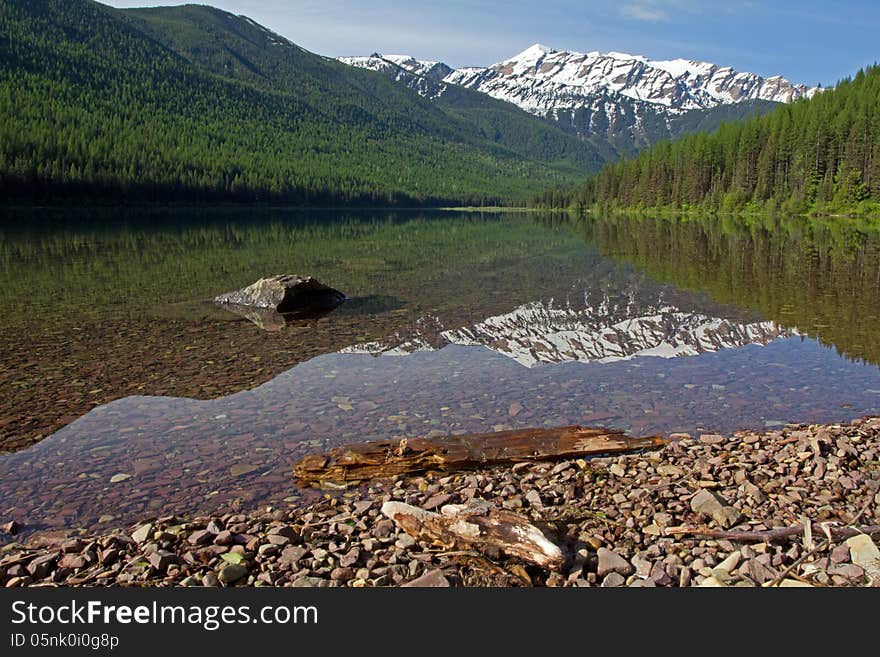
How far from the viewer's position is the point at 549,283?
33.1m

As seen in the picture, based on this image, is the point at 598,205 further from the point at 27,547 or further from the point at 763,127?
the point at 27,547

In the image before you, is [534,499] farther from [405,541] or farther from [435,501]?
[405,541]

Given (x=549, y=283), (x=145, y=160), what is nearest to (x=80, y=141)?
(x=145, y=160)

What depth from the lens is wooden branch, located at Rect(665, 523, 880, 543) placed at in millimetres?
6812

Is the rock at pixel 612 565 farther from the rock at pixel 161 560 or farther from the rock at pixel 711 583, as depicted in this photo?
the rock at pixel 161 560

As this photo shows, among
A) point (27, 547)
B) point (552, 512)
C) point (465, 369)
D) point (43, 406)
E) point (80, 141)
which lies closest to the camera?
point (27, 547)

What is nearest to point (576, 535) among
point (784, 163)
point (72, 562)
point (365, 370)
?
point (72, 562)

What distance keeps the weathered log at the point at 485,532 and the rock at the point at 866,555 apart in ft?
9.90

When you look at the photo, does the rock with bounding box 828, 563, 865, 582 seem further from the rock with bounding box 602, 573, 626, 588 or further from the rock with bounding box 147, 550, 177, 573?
the rock with bounding box 147, 550, 177, 573

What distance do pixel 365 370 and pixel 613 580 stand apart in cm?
1032

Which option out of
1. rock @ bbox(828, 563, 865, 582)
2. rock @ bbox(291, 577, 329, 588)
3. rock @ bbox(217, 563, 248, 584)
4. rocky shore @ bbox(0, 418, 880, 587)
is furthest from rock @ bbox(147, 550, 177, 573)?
rock @ bbox(828, 563, 865, 582)

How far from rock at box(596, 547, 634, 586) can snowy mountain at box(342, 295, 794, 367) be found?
9905 mm

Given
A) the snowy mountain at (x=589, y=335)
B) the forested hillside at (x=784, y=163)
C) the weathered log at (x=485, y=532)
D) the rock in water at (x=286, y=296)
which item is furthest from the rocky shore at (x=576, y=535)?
the forested hillside at (x=784, y=163)

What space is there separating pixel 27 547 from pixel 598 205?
182555 mm
